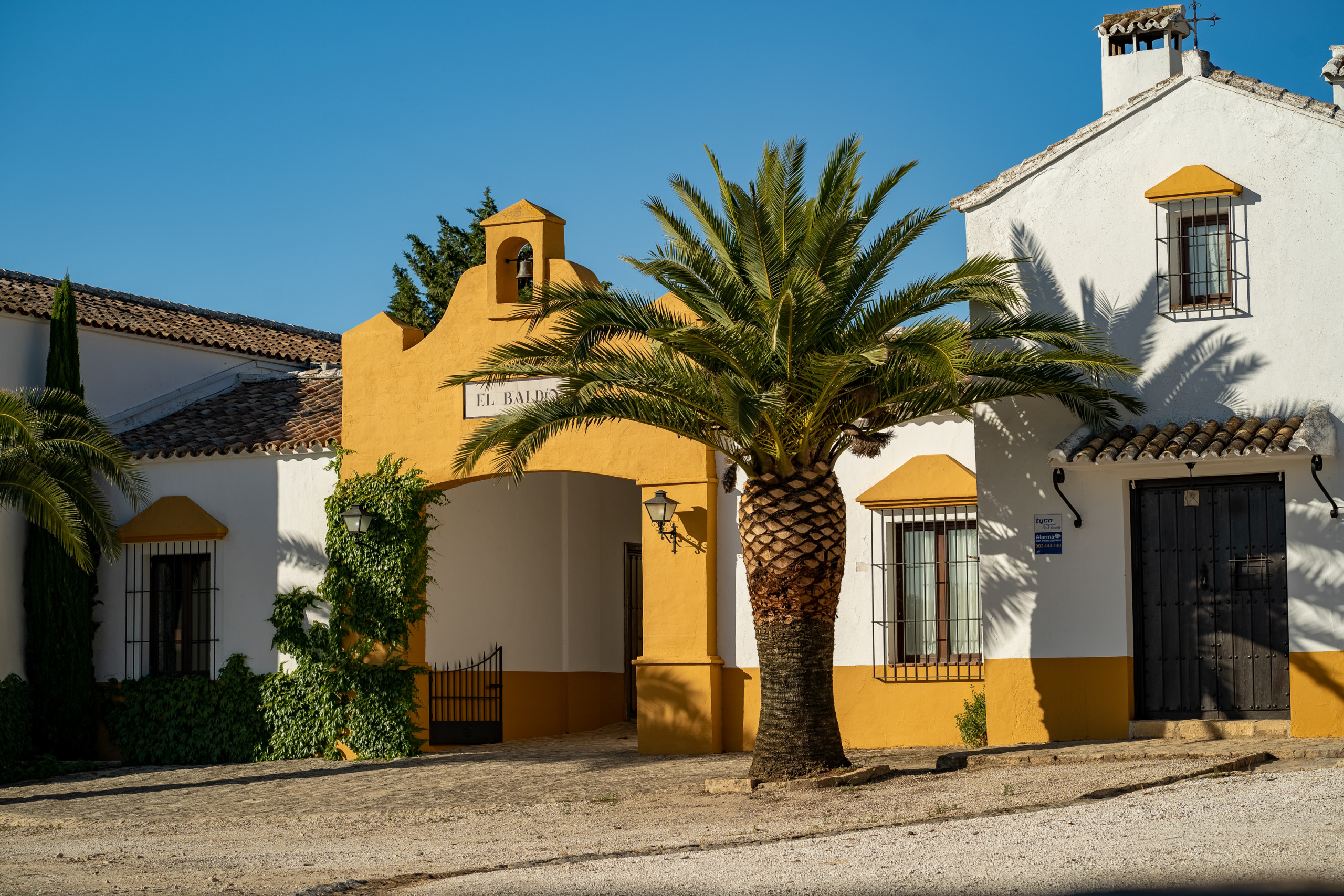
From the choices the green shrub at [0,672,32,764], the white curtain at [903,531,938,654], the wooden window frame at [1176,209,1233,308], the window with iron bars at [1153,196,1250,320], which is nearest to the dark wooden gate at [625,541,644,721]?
the white curtain at [903,531,938,654]

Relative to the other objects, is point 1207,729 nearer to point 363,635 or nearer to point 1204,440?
point 1204,440

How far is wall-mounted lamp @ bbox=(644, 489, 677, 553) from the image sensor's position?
626 inches

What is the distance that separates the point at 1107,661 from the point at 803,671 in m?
3.08

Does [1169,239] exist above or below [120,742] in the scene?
above

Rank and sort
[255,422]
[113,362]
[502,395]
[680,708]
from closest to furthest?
1. [680,708]
2. [502,395]
3. [255,422]
4. [113,362]

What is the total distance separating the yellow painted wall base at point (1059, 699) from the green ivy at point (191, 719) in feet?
29.8

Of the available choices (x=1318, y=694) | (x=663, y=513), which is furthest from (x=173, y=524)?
(x=1318, y=694)

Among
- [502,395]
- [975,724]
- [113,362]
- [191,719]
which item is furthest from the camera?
[113,362]

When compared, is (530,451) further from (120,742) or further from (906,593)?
(120,742)

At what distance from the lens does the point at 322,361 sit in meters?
24.5

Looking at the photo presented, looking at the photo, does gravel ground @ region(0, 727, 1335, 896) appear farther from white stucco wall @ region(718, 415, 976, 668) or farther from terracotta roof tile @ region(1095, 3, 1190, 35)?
terracotta roof tile @ region(1095, 3, 1190, 35)

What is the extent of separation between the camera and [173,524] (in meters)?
18.6

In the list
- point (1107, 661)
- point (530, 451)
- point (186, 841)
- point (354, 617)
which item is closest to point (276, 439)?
point (354, 617)

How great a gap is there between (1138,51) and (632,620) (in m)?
9.89
